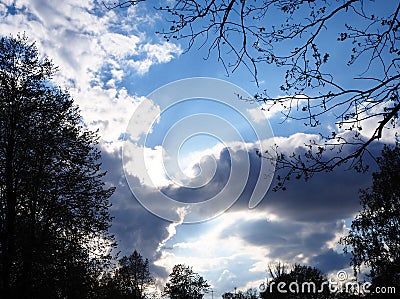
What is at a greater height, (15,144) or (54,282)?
(15,144)

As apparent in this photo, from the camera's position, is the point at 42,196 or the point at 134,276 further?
the point at 134,276

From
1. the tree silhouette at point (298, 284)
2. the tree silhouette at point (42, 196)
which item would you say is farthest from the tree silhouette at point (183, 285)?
the tree silhouette at point (42, 196)

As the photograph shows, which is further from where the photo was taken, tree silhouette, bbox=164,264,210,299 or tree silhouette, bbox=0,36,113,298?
tree silhouette, bbox=164,264,210,299

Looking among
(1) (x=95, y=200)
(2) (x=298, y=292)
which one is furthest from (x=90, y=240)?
(2) (x=298, y=292)

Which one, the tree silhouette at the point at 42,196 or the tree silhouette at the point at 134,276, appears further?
the tree silhouette at the point at 134,276

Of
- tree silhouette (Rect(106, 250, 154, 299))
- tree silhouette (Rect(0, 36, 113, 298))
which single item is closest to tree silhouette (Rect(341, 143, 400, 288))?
tree silhouette (Rect(0, 36, 113, 298))

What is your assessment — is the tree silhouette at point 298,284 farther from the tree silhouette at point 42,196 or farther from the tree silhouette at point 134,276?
the tree silhouette at point 42,196

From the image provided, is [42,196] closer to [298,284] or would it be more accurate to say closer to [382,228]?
[382,228]

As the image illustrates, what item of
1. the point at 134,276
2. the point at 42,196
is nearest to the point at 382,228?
the point at 42,196

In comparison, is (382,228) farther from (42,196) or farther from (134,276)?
(134,276)

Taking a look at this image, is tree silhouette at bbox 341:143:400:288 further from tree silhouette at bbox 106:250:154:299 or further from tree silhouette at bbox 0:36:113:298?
tree silhouette at bbox 106:250:154:299

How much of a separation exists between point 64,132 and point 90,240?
458 cm

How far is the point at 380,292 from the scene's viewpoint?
77.9 feet

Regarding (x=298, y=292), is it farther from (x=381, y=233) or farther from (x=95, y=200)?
(x=95, y=200)
